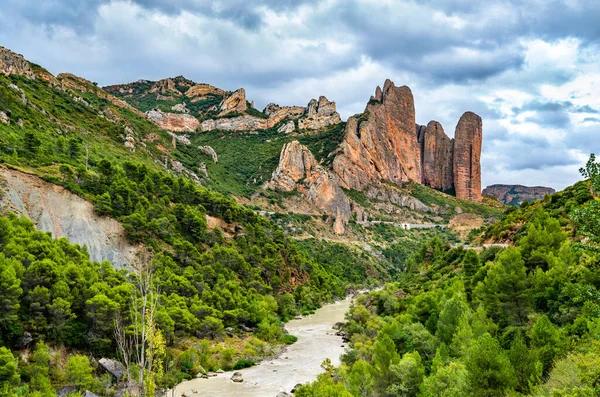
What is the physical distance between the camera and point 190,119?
Answer: 196375 mm

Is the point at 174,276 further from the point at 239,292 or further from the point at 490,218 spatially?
the point at 490,218

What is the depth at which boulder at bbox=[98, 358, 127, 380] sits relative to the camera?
29.9m

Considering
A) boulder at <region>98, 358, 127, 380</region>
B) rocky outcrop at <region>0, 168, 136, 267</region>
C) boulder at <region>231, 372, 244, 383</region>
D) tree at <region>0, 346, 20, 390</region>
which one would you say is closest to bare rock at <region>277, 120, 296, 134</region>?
rocky outcrop at <region>0, 168, 136, 267</region>

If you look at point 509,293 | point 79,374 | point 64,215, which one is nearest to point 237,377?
point 79,374

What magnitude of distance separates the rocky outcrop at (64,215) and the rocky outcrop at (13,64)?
50.7 meters

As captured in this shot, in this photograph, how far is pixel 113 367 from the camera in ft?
99.3

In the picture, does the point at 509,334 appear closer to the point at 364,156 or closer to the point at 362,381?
the point at 362,381

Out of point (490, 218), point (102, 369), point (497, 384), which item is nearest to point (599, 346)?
point (497, 384)

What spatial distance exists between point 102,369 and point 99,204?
2412 cm

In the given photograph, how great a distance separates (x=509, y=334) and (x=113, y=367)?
2720 centimetres

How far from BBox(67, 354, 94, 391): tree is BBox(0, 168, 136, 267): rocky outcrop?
1924 cm

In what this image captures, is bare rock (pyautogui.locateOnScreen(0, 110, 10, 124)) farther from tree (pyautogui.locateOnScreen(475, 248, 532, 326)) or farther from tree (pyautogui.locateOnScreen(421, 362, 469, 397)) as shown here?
tree (pyautogui.locateOnScreen(475, 248, 532, 326))

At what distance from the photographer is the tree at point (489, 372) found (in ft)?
53.2

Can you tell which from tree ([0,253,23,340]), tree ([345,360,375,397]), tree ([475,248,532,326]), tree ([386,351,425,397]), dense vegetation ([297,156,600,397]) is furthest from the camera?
tree ([475,248,532,326])
